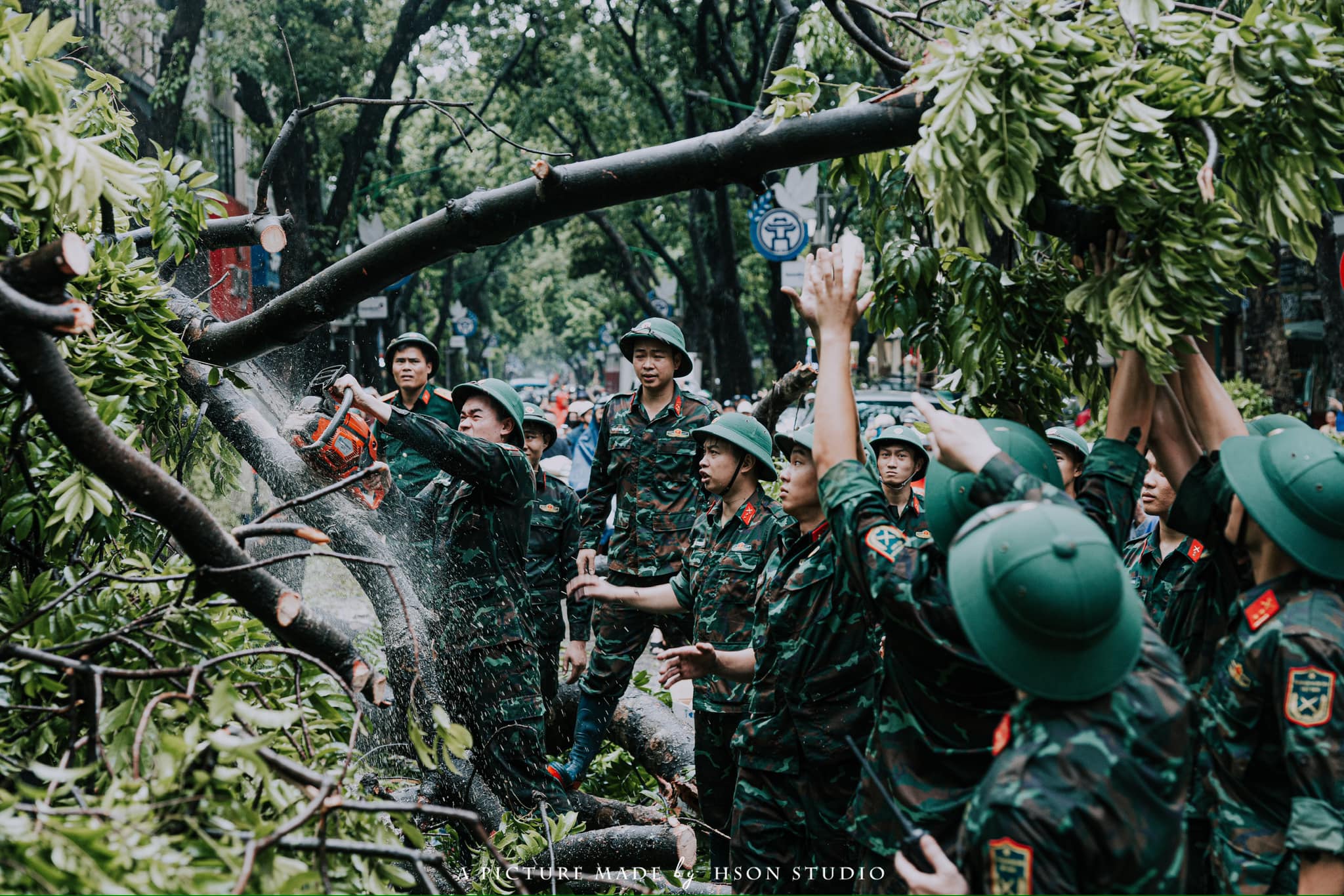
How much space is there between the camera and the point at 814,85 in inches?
147

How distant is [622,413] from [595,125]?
56.6 ft

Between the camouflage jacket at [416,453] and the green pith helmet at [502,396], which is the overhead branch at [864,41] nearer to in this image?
the green pith helmet at [502,396]

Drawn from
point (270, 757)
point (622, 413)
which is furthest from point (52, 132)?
point (622, 413)

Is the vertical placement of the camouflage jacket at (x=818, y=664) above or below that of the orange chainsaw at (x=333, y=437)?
below

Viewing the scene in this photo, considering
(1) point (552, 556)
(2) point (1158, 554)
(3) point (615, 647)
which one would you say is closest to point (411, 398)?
(1) point (552, 556)

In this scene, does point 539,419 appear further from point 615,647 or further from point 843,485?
point 843,485

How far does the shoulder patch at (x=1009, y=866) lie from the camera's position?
222 centimetres

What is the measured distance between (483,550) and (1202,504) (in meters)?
3.71

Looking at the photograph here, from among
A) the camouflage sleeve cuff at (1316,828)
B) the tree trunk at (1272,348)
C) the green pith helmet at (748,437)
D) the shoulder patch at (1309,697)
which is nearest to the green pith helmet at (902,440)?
the green pith helmet at (748,437)

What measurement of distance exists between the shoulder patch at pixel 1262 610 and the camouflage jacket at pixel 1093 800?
85cm

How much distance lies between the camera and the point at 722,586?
5109 mm

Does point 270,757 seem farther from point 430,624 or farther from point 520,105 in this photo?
point 520,105

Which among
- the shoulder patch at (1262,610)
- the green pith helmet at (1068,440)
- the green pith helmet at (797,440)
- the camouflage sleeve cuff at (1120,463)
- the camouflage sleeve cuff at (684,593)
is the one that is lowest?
the camouflage sleeve cuff at (684,593)

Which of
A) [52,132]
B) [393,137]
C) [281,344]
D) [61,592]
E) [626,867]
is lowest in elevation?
[626,867]
